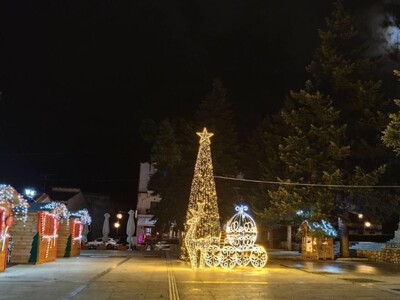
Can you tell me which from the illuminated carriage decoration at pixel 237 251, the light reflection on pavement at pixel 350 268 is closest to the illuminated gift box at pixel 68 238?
the illuminated carriage decoration at pixel 237 251

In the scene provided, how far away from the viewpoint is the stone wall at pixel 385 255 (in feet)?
94.5

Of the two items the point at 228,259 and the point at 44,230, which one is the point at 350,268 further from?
the point at 44,230

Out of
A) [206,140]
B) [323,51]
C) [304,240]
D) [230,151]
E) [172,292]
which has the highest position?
[323,51]

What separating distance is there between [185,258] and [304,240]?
34.6ft

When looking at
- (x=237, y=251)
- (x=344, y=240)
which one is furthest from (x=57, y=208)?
(x=344, y=240)

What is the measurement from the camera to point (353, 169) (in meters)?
32.5

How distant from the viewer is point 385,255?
29.9 m

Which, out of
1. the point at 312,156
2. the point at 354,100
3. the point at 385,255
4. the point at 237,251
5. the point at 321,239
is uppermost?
the point at 354,100

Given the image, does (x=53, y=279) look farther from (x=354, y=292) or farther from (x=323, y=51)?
(x=323, y=51)

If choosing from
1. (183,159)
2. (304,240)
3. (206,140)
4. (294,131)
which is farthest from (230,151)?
(206,140)

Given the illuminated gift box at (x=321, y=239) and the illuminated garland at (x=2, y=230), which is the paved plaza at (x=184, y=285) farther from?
the illuminated gift box at (x=321, y=239)

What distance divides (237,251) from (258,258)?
0.99 metres

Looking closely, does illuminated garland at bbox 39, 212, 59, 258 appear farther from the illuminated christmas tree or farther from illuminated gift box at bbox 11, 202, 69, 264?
the illuminated christmas tree

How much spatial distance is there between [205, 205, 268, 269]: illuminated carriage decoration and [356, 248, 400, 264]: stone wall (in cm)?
1137
